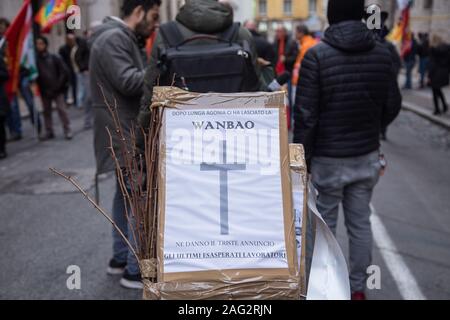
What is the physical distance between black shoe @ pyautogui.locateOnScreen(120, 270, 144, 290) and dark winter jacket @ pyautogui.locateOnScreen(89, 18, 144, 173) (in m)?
0.76

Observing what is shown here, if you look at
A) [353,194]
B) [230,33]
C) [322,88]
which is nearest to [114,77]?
[230,33]

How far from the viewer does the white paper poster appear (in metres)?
1.91

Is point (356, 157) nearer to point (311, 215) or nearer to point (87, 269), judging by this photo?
point (311, 215)

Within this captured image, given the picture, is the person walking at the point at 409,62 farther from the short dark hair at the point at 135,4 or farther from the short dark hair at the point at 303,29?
the short dark hair at the point at 135,4

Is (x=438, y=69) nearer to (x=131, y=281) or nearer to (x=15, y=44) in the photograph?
(x=15, y=44)

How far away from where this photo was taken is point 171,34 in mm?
2691

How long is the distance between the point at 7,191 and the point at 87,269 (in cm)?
291

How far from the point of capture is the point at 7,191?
665 centimetres

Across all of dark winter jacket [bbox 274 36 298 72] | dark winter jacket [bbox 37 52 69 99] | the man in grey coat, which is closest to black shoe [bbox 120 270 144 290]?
the man in grey coat

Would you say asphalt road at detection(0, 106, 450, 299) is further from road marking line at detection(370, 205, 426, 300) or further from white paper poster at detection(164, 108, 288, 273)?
white paper poster at detection(164, 108, 288, 273)

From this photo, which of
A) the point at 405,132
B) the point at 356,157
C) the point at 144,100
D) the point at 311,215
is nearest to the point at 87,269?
the point at 144,100

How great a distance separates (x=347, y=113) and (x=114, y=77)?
147 centimetres

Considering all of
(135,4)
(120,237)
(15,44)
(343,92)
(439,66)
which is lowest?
(439,66)

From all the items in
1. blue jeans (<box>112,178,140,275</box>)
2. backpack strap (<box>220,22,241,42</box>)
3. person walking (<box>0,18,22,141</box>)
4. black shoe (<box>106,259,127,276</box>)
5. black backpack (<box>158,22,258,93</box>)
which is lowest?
person walking (<box>0,18,22,141</box>)
